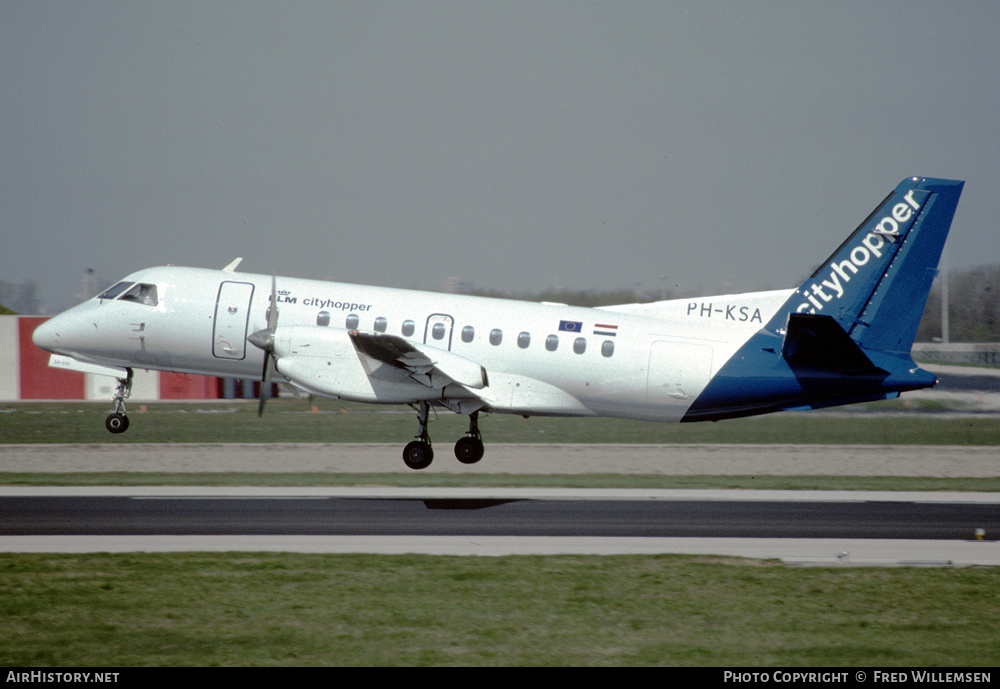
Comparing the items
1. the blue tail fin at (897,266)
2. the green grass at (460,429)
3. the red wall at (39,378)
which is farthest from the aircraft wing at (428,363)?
the red wall at (39,378)

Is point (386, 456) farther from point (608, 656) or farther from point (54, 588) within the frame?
point (608, 656)

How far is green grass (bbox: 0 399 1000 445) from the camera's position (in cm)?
3381

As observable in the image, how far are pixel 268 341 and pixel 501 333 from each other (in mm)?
5545

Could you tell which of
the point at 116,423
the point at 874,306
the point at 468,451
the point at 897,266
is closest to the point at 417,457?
the point at 468,451

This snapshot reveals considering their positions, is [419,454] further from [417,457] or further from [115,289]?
[115,289]

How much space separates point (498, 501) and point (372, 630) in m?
9.79

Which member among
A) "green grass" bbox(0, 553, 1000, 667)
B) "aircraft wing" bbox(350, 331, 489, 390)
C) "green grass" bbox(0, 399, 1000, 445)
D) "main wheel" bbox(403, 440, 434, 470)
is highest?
"aircraft wing" bbox(350, 331, 489, 390)

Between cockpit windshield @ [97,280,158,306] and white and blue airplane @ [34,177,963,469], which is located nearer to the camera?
white and blue airplane @ [34,177,963,469]

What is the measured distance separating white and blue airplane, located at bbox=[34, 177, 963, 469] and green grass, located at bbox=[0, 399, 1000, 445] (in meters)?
11.1

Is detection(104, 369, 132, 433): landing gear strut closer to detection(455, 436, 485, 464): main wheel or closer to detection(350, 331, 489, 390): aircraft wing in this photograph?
detection(350, 331, 489, 390): aircraft wing

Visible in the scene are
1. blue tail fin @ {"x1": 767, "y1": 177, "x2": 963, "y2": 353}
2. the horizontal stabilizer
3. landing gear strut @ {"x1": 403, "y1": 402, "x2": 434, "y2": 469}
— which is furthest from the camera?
landing gear strut @ {"x1": 403, "y1": 402, "x2": 434, "y2": 469}

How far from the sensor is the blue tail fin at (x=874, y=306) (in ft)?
68.8

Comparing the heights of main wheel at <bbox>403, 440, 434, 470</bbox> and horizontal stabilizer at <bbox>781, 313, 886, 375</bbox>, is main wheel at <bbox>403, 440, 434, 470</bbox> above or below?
below

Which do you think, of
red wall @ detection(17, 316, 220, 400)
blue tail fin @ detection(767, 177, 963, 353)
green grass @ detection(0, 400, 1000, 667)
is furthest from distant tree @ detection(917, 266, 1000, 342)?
red wall @ detection(17, 316, 220, 400)
